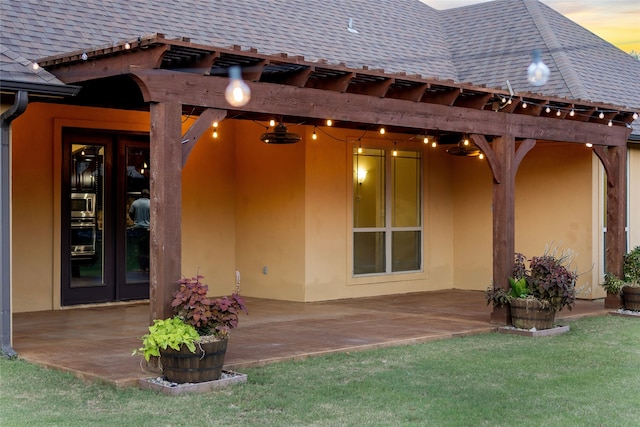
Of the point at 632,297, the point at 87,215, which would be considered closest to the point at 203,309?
the point at 87,215

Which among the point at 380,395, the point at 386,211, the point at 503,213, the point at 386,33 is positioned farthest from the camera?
the point at 386,33

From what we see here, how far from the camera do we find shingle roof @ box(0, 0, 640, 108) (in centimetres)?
1012

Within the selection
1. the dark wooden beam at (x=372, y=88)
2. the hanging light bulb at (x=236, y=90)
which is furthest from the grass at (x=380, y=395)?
the dark wooden beam at (x=372, y=88)

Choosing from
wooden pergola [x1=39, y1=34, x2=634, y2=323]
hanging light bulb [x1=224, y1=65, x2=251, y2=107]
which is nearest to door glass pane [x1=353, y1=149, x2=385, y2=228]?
wooden pergola [x1=39, y1=34, x2=634, y2=323]

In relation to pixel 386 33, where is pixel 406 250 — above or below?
below

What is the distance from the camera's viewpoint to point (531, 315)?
30.0 ft

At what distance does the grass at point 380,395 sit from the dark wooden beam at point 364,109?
231 centimetres

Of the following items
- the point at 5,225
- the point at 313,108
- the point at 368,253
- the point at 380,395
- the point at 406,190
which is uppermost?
the point at 313,108

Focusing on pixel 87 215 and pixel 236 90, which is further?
pixel 87 215

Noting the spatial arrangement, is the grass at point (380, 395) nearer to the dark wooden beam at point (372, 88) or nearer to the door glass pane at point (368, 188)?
the dark wooden beam at point (372, 88)

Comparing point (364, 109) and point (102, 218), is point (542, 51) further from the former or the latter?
point (102, 218)

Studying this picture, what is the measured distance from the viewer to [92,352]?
24.5 ft

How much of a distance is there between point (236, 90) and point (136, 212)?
4.80 m

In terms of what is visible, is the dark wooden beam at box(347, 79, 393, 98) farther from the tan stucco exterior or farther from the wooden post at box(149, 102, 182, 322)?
the tan stucco exterior
